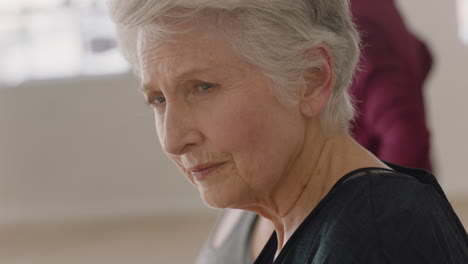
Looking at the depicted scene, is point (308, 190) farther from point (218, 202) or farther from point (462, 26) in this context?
point (462, 26)

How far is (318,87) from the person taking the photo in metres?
1.39

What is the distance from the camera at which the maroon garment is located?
2180 millimetres

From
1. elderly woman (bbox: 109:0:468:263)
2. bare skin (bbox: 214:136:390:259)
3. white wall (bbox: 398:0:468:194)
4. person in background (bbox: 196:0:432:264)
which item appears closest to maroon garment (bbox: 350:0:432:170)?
person in background (bbox: 196:0:432:264)

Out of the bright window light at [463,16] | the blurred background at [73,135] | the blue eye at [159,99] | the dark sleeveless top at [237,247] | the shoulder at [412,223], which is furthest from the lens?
the blurred background at [73,135]

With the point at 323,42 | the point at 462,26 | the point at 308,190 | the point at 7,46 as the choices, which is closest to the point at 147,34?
the point at 323,42

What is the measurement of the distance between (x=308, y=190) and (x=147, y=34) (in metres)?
0.40

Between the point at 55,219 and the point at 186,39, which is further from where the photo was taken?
the point at 55,219

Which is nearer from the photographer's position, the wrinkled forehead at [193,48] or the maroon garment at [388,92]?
the wrinkled forehead at [193,48]

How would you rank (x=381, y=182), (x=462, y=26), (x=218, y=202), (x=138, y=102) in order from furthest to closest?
1. (x=138, y=102)
2. (x=462, y=26)
3. (x=218, y=202)
4. (x=381, y=182)

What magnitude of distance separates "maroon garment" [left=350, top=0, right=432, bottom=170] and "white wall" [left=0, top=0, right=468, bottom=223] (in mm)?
4189

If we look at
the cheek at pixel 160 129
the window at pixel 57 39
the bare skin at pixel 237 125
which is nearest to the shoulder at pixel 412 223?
the bare skin at pixel 237 125

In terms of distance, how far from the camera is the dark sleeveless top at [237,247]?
5.70ft

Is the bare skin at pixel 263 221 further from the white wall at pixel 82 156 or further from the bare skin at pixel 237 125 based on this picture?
the white wall at pixel 82 156

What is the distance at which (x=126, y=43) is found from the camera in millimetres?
1445
